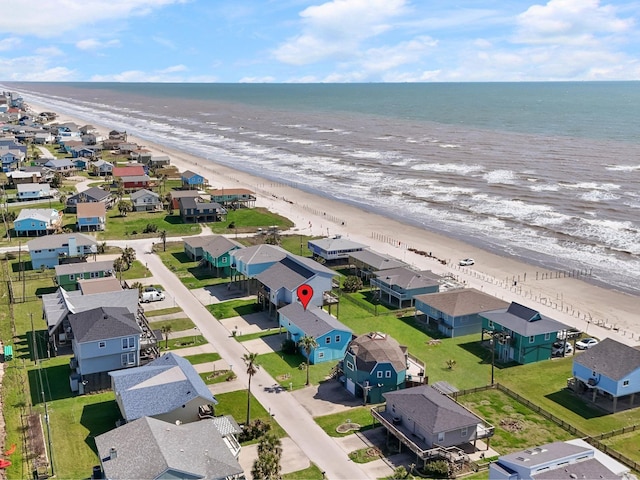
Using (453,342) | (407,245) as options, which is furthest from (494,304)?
(407,245)

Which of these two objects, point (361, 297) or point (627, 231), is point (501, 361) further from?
point (627, 231)

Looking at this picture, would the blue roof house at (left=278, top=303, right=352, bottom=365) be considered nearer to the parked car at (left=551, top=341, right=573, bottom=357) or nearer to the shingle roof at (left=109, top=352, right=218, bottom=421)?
the shingle roof at (left=109, top=352, right=218, bottom=421)

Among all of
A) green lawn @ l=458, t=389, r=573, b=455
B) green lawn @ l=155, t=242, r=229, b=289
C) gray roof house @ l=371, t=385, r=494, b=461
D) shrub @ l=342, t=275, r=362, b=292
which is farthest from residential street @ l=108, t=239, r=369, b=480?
shrub @ l=342, t=275, r=362, b=292

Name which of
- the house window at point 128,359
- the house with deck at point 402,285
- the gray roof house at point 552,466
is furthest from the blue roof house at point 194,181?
the gray roof house at point 552,466

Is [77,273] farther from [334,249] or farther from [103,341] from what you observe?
[334,249]

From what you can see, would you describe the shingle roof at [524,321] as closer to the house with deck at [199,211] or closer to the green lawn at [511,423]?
the green lawn at [511,423]

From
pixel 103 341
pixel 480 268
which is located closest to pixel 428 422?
pixel 103 341
